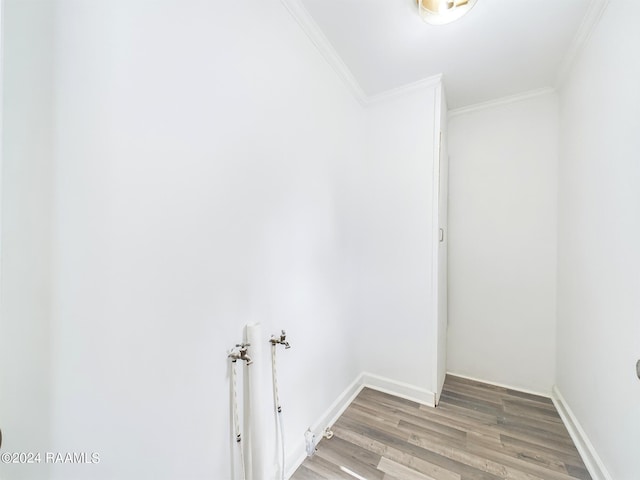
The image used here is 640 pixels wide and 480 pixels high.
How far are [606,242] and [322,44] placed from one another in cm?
205

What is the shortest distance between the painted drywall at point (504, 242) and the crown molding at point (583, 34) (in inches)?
13.9

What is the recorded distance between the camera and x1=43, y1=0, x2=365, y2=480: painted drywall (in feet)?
2.14

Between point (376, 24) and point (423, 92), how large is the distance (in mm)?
762

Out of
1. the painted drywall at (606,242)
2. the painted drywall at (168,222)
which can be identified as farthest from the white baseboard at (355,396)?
the painted drywall at (606,242)

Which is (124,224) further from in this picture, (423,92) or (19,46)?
(423,92)

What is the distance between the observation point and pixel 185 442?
2.93 feet

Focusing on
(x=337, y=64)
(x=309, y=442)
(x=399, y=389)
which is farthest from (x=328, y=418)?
(x=337, y=64)

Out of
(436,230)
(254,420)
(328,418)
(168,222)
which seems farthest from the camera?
(436,230)

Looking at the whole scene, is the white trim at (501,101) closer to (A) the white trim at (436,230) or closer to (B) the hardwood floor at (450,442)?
(A) the white trim at (436,230)

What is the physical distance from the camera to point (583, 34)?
1.53 meters

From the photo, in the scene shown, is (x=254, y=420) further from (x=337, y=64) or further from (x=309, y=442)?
(x=337, y=64)

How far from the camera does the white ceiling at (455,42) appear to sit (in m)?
1.41

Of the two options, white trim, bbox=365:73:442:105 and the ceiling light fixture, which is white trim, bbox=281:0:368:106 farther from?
the ceiling light fixture

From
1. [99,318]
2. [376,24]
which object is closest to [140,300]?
[99,318]
